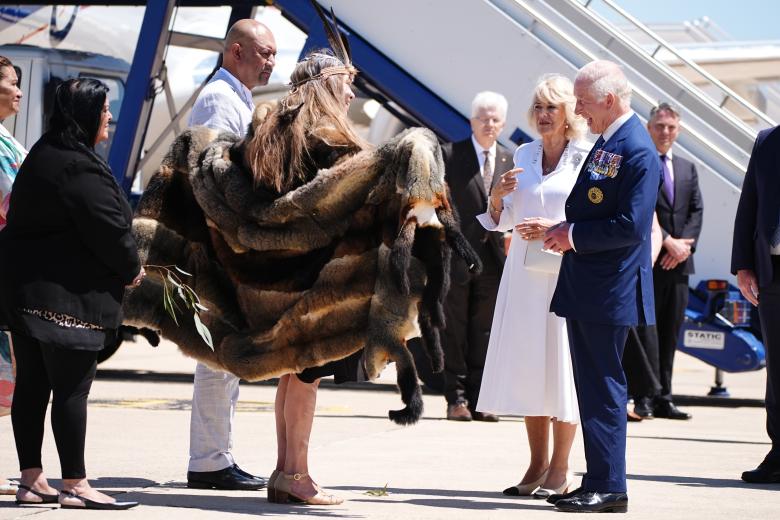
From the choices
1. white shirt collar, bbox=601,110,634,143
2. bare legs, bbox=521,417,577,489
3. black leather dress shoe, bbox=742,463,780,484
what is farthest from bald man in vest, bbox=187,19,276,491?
black leather dress shoe, bbox=742,463,780,484

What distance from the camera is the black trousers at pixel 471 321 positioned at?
10.0 m

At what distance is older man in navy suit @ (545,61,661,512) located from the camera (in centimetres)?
567

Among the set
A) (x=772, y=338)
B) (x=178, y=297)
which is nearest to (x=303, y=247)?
(x=178, y=297)

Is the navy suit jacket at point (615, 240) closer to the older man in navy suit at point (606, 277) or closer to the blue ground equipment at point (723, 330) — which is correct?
the older man in navy suit at point (606, 277)

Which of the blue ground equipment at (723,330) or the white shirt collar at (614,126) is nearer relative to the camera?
the white shirt collar at (614,126)

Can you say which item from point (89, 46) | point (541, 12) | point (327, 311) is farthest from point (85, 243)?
point (89, 46)

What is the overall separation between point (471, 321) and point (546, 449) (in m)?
3.74

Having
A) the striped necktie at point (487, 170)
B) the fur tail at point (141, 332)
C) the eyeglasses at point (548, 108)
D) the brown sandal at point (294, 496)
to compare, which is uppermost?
the striped necktie at point (487, 170)

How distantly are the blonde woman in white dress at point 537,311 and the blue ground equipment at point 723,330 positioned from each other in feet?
15.5

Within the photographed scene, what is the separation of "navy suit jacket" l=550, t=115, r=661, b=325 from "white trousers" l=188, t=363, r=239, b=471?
1648 mm

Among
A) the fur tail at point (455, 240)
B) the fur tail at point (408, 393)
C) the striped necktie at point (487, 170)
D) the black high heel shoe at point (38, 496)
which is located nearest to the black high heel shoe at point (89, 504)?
the black high heel shoe at point (38, 496)

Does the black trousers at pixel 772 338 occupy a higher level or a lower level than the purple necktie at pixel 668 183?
lower

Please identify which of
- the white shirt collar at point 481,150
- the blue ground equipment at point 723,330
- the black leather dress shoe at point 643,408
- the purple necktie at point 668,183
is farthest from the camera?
the blue ground equipment at point 723,330

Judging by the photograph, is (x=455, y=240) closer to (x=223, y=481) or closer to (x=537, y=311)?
(x=537, y=311)
